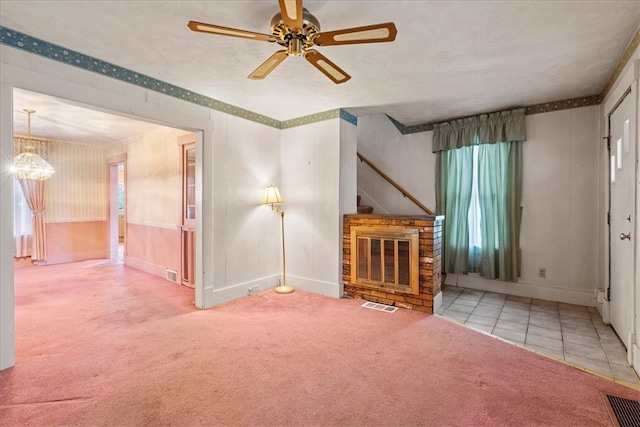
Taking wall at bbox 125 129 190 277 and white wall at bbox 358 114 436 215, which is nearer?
wall at bbox 125 129 190 277

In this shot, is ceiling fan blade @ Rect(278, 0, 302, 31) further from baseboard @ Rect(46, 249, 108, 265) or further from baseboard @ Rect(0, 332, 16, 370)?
baseboard @ Rect(46, 249, 108, 265)

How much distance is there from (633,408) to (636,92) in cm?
218

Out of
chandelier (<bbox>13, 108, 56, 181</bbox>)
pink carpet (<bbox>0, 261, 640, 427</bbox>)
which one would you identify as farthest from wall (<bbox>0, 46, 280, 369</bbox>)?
chandelier (<bbox>13, 108, 56, 181</bbox>)

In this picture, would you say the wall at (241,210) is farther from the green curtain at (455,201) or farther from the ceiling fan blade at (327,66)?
the green curtain at (455,201)

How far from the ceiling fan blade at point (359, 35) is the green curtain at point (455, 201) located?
10.3ft

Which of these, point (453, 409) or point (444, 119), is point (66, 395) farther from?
point (444, 119)

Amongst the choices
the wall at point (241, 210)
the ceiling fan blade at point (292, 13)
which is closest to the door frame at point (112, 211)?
the wall at point (241, 210)

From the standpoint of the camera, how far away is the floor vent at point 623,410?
5.48 feet

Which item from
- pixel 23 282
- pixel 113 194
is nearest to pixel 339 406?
pixel 23 282

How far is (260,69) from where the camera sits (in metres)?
2.21

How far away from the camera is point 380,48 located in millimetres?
2404

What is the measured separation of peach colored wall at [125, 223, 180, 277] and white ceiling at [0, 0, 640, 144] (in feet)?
7.71

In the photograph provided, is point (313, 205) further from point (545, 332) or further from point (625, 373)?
point (625, 373)

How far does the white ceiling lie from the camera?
1.94m
